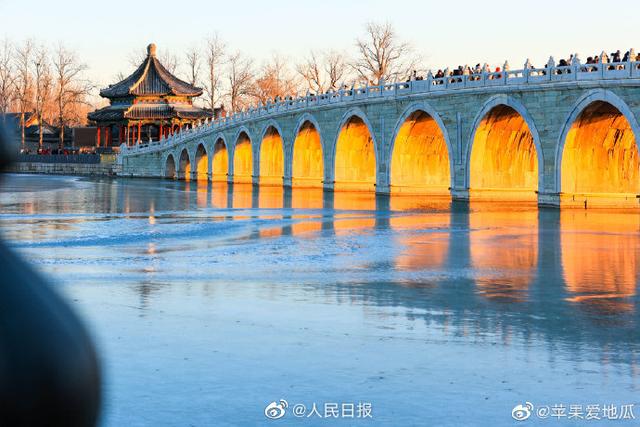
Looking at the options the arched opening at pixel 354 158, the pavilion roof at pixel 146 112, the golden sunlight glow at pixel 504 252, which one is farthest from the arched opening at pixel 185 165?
the golden sunlight glow at pixel 504 252

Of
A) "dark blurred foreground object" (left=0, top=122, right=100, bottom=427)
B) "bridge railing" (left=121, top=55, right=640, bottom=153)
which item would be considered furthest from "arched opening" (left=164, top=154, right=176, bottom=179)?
"dark blurred foreground object" (left=0, top=122, right=100, bottom=427)

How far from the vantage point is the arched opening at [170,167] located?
69.2 m

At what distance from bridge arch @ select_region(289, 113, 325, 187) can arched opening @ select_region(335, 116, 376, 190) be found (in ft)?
11.2

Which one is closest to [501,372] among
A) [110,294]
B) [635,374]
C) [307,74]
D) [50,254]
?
[635,374]

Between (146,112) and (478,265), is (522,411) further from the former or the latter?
(146,112)

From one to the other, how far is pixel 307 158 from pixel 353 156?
17.9 ft

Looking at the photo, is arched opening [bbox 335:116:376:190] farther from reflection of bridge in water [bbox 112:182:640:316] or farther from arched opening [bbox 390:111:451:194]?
reflection of bridge in water [bbox 112:182:640:316]

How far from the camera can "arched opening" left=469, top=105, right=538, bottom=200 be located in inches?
1372

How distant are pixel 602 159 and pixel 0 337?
102 ft

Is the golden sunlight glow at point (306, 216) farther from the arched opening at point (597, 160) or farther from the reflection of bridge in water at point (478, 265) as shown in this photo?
the arched opening at point (597, 160)

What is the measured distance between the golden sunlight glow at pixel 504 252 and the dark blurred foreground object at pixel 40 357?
10239 mm

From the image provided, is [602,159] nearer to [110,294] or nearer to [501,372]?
[110,294]

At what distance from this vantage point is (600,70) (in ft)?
91.2

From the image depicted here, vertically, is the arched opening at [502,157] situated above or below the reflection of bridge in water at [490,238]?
above
